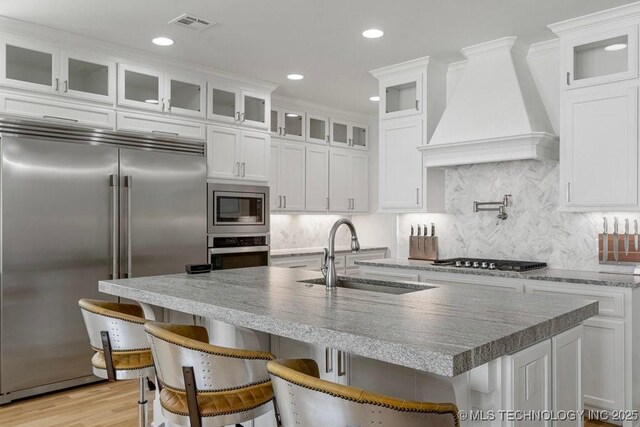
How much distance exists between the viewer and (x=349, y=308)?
6.33ft

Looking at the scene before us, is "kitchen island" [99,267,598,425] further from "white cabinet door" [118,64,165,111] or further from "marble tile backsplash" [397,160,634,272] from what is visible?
"white cabinet door" [118,64,165,111]

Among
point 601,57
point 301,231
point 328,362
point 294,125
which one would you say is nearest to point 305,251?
point 301,231

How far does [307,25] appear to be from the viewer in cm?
363

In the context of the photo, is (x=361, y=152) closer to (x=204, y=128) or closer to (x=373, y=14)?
(x=204, y=128)

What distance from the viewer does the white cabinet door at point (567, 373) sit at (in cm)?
189

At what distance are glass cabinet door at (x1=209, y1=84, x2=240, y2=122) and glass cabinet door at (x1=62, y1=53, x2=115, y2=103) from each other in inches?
36.5

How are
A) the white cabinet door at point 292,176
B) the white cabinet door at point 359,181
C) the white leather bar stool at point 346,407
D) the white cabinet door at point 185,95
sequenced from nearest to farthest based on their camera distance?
1. the white leather bar stool at point 346,407
2. the white cabinet door at point 185,95
3. the white cabinet door at point 292,176
4. the white cabinet door at point 359,181

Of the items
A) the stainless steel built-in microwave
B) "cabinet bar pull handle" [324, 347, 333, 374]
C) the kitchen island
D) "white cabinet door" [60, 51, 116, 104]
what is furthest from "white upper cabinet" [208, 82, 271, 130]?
"cabinet bar pull handle" [324, 347, 333, 374]

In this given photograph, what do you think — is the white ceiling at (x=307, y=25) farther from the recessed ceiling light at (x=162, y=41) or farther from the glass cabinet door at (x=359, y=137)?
the glass cabinet door at (x=359, y=137)

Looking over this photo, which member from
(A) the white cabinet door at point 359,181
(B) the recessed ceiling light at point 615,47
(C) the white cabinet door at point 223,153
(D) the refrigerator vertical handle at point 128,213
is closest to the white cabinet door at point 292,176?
(A) the white cabinet door at point 359,181

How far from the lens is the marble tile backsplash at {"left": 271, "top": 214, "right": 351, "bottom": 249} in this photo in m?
6.21

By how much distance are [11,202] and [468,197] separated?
11.7 ft

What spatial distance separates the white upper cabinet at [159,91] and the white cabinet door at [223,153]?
0.24 m

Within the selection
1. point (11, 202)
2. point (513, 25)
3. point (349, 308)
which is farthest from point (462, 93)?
point (11, 202)
